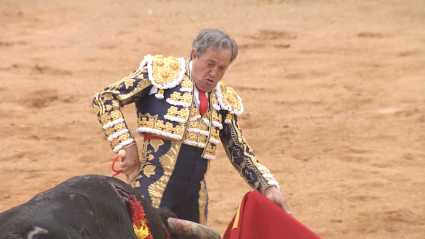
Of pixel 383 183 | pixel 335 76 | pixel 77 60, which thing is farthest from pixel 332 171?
pixel 77 60

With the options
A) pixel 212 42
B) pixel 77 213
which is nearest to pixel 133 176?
pixel 212 42

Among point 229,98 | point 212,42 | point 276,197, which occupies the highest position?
point 212,42

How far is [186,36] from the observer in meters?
9.36

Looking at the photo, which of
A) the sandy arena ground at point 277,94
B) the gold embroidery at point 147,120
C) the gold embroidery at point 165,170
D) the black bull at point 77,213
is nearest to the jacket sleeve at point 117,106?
the gold embroidery at point 147,120

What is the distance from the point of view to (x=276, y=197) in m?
3.37

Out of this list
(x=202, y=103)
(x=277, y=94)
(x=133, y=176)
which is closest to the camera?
(x=133, y=176)

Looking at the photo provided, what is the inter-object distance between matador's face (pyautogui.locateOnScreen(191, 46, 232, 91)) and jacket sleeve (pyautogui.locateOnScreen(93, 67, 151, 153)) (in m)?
0.25

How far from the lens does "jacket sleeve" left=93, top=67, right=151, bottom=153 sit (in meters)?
3.20

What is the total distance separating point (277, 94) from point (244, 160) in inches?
172

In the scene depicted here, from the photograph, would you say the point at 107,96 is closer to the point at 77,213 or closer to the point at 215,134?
the point at 215,134

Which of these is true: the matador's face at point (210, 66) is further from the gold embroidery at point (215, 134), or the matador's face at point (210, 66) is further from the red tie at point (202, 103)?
the gold embroidery at point (215, 134)

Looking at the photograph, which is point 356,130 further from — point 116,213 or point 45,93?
point 116,213

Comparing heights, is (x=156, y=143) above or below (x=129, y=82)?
below

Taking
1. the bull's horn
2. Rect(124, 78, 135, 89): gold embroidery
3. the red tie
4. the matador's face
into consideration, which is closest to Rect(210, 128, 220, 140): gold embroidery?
the red tie
